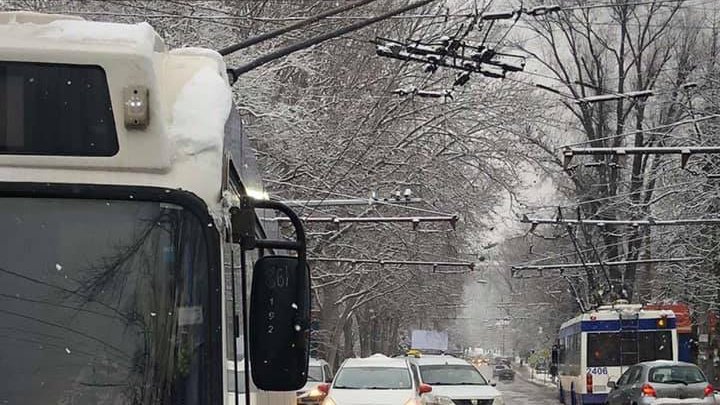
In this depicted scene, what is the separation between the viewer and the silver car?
21.8 m

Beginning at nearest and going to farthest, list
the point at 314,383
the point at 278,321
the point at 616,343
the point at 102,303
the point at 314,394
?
the point at 102,303
the point at 278,321
the point at 314,394
the point at 314,383
the point at 616,343

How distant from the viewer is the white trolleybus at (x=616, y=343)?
31.6 m

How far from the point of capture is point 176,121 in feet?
12.5

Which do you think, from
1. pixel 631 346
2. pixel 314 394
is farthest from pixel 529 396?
pixel 314 394

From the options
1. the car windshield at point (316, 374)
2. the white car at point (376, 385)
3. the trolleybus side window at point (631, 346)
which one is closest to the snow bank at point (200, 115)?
the white car at point (376, 385)

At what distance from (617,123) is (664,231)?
6.27 meters

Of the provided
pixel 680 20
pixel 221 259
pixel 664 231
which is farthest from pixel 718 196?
pixel 221 259

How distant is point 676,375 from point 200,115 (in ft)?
66.2

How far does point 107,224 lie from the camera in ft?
12.2

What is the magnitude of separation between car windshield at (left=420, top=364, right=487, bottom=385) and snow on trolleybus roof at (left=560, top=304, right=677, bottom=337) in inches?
409

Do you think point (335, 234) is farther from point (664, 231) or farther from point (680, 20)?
point (680, 20)

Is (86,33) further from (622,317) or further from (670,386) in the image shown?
(622,317)

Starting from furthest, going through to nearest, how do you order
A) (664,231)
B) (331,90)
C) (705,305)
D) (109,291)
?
(705,305) < (664,231) < (331,90) < (109,291)

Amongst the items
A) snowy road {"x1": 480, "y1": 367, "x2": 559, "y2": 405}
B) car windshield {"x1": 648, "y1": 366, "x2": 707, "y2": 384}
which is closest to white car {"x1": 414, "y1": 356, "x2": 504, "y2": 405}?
car windshield {"x1": 648, "y1": 366, "x2": 707, "y2": 384}
